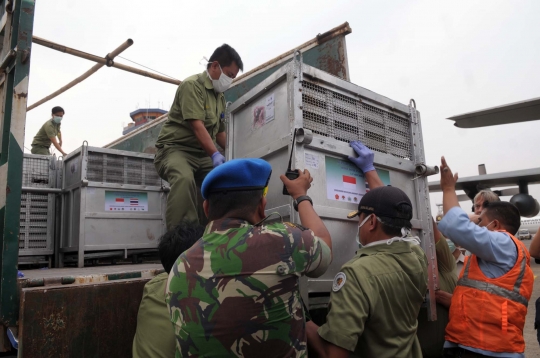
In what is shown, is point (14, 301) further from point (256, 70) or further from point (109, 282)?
point (256, 70)

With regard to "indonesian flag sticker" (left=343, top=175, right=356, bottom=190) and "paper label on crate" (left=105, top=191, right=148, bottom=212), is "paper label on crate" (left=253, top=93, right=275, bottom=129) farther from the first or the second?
"paper label on crate" (left=105, top=191, right=148, bottom=212)

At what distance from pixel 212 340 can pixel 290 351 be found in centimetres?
30

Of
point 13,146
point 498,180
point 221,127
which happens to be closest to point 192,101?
point 221,127

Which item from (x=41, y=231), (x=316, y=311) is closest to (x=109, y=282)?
(x=316, y=311)

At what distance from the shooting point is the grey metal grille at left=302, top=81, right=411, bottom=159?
228cm

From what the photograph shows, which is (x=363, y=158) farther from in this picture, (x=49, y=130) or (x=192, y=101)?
(x=49, y=130)

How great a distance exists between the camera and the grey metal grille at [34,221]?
411 centimetres

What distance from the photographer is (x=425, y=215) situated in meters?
2.78

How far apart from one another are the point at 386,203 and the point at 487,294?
36.3 inches

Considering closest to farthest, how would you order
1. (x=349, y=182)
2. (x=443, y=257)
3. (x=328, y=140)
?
(x=328, y=140) → (x=349, y=182) → (x=443, y=257)

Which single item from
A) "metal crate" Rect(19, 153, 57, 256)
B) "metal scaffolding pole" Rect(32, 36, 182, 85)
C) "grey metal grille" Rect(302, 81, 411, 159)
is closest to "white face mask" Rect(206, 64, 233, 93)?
"grey metal grille" Rect(302, 81, 411, 159)

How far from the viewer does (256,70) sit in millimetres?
4547

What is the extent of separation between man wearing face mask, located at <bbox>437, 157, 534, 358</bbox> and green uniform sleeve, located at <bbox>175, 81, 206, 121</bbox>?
1.83 m

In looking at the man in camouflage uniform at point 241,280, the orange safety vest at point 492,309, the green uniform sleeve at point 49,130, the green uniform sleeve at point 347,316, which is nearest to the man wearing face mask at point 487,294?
the orange safety vest at point 492,309
